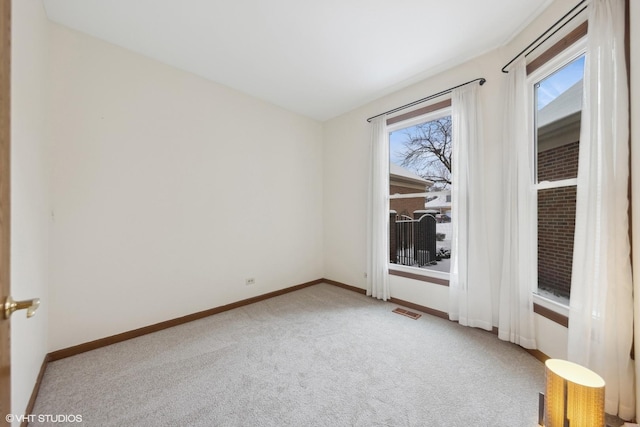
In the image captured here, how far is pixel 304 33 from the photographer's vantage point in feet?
7.45

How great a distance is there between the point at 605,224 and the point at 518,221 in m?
0.68

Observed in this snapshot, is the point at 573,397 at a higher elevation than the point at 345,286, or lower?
higher

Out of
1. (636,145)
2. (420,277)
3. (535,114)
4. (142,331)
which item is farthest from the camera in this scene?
(420,277)

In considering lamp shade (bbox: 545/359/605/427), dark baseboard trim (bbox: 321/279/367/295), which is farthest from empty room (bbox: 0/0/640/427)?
dark baseboard trim (bbox: 321/279/367/295)

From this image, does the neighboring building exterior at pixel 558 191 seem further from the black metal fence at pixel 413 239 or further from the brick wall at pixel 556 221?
the black metal fence at pixel 413 239

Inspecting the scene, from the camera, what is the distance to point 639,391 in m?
1.38

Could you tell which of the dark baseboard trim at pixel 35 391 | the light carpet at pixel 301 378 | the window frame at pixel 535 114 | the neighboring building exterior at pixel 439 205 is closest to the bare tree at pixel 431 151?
the neighboring building exterior at pixel 439 205

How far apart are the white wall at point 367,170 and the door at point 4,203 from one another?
3018 millimetres

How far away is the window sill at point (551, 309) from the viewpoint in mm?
1891

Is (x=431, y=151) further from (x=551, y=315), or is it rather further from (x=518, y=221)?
(x=551, y=315)

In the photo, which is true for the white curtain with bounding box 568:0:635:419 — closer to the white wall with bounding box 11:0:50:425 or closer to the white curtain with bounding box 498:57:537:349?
the white curtain with bounding box 498:57:537:349

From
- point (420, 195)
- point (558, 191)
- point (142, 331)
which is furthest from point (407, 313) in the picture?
point (142, 331)

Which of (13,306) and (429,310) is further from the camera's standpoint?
(429,310)

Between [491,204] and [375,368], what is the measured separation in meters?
1.94
